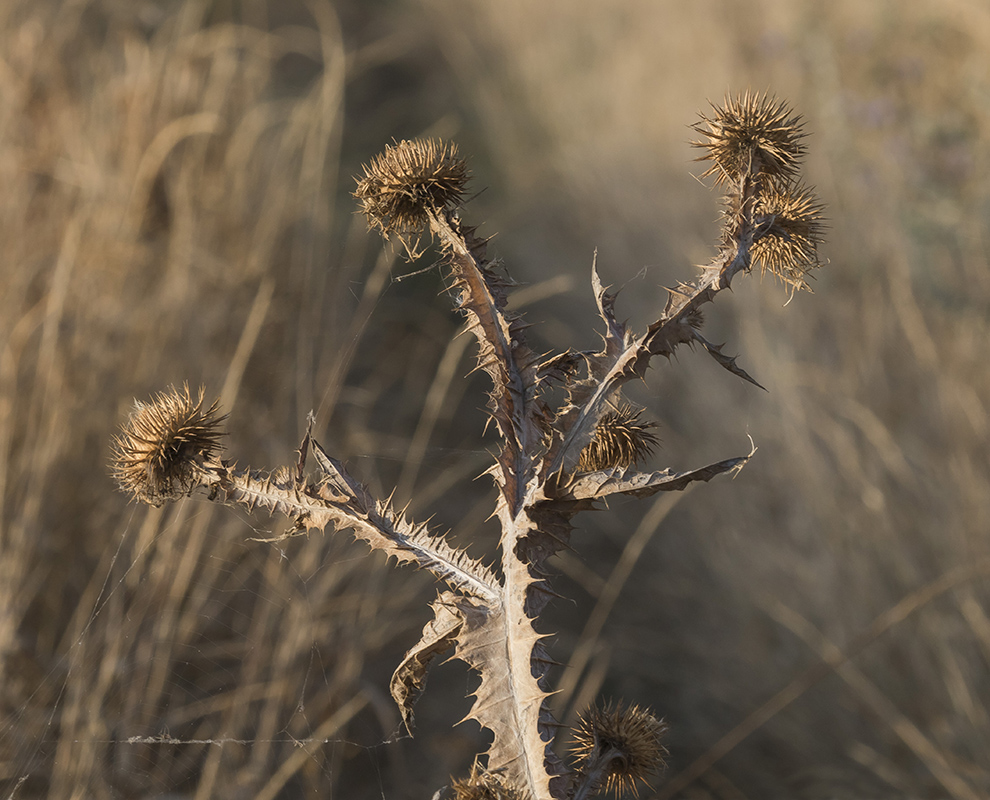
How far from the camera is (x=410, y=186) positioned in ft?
1.82

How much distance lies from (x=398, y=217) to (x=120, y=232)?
2.23 metres

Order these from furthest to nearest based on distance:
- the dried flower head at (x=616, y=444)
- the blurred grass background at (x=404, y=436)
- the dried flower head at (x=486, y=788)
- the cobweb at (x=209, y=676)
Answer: the blurred grass background at (x=404, y=436) < the cobweb at (x=209, y=676) < the dried flower head at (x=616, y=444) < the dried flower head at (x=486, y=788)

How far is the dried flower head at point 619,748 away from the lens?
1.82 feet

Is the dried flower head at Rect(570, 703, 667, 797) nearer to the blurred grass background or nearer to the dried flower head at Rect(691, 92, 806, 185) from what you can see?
the dried flower head at Rect(691, 92, 806, 185)

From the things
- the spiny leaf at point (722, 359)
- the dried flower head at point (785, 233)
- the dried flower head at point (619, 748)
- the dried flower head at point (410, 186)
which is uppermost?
the dried flower head at point (410, 186)

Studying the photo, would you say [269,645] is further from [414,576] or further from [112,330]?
[112,330]

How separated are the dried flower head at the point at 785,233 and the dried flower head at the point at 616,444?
0.47 ft

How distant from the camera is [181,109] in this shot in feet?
9.48

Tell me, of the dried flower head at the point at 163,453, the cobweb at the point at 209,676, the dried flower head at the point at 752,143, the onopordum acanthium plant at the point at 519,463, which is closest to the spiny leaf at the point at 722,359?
the onopordum acanthium plant at the point at 519,463

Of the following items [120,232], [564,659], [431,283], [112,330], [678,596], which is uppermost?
[431,283]

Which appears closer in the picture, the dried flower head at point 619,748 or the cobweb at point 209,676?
the dried flower head at point 619,748

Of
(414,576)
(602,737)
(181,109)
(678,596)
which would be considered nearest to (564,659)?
(678,596)

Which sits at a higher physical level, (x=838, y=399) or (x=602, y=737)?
(x=838, y=399)

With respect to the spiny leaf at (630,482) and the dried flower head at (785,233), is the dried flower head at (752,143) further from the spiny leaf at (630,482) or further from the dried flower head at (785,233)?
the spiny leaf at (630,482)
